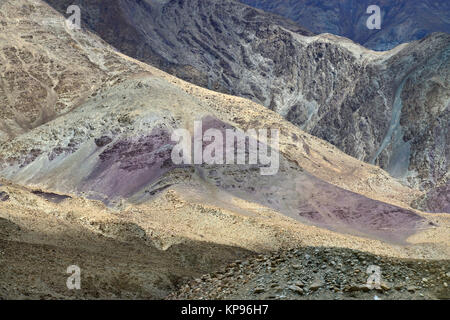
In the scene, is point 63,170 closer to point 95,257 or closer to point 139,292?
point 95,257

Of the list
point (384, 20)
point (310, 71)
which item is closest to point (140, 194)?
point (310, 71)

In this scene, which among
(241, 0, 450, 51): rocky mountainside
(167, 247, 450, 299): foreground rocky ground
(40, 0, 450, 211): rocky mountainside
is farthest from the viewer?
(241, 0, 450, 51): rocky mountainside

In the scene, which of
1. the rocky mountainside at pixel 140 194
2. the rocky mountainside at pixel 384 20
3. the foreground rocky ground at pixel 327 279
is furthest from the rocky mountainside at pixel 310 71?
the rocky mountainside at pixel 384 20

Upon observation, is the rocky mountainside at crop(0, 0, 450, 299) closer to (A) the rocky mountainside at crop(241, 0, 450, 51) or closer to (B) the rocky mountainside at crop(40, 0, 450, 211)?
(B) the rocky mountainside at crop(40, 0, 450, 211)

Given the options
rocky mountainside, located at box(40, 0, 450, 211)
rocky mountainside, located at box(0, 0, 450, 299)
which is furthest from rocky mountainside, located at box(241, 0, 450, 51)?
rocky mountainside, located at box(0, 0, 450, 299)

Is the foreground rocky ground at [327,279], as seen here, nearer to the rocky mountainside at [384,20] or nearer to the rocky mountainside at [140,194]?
the rocky mountainside at [140,194]

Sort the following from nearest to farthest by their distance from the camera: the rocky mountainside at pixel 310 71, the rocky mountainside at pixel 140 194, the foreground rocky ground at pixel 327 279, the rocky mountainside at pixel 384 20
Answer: the foreground rocky ground at pixel 327 279
the rocky mountainside at pixel 140 194
the rocky mountainside at pixel 310 71
the rocky mountainside at pixel 384 20

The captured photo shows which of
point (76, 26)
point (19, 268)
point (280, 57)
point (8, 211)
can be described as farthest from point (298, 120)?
point (19, 268)
